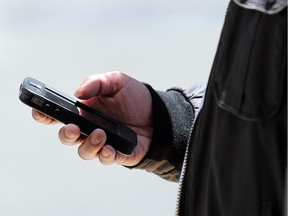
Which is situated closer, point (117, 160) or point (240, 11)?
point (240, 11)

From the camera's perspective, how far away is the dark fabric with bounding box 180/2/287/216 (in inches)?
20.6

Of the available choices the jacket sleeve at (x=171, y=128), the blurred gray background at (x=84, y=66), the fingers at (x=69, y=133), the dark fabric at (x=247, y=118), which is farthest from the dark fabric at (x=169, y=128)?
the blurred gray background at (x=84, y=66)

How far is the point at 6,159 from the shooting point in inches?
53.3

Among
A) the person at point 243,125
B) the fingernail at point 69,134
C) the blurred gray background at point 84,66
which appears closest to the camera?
the person at point 243,125

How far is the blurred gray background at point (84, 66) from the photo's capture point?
1342 mm

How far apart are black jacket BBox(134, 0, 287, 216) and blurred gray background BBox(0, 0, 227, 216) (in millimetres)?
726

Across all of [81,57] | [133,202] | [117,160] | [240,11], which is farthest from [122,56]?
[240,11]

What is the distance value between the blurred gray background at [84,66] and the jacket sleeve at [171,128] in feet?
1.46

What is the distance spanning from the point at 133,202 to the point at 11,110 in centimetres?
40

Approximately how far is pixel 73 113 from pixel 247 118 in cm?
35

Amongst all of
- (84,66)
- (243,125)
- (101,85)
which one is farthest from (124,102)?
(84,66)

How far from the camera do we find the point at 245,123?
549mm

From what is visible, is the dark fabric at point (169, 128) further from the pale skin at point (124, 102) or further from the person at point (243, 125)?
the person at point (243, 125)

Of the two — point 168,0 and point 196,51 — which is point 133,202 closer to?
point 196,51
